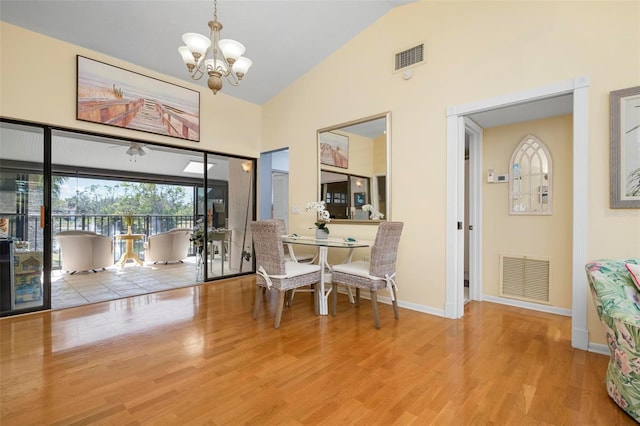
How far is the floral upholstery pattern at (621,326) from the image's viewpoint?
1517 millimetres

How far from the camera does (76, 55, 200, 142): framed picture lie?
11.4 feet

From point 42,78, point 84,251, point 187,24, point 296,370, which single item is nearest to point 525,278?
point 296,370

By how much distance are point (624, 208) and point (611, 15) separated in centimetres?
154

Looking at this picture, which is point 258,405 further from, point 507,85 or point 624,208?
point 507,85

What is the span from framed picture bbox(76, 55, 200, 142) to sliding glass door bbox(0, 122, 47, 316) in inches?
25.5

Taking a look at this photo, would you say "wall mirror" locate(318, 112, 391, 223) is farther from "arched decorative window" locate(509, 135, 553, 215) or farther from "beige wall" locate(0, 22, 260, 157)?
"beige wall" locate(0, 22, 260, 157)

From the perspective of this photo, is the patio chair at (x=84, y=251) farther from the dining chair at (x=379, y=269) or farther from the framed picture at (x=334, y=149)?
the dining chair at (x=379, y=269)

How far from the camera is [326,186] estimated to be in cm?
438

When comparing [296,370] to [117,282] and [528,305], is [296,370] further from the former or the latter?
[117,282]

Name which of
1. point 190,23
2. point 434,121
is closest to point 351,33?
point 434,121

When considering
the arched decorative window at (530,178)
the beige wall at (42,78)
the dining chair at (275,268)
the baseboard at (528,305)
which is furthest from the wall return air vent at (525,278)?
the beige wall at (42,78)

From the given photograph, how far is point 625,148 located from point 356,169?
257 cm

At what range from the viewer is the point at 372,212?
3834 millimetres

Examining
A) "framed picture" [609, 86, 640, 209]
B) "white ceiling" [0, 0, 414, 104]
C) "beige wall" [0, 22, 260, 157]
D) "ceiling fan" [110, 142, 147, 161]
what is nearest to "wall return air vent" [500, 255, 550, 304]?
"framed picture" [609, 86, 640, 209]
